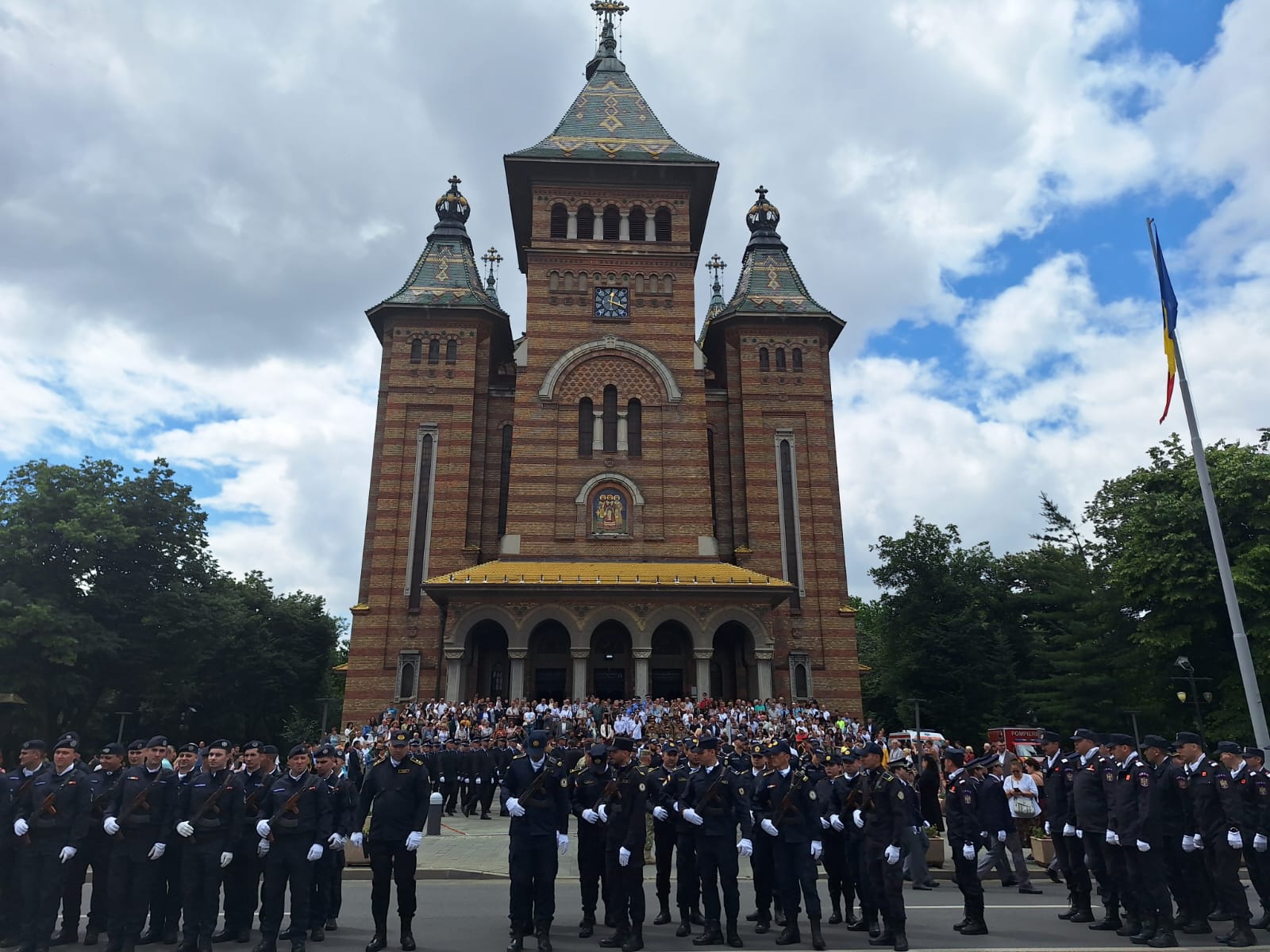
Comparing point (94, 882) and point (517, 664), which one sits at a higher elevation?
point (517, 664)

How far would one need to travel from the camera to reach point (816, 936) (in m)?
8.95

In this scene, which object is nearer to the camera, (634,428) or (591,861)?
(591,861)

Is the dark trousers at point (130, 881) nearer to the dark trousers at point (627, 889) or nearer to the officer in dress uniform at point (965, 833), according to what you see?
the dark trousers at point (627, 889)

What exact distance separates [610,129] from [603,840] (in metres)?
37.2

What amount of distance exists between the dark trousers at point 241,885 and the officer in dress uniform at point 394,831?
113 cm

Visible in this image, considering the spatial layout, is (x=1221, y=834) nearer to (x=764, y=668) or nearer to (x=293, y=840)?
(x=293, y=840)

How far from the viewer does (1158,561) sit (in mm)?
27688

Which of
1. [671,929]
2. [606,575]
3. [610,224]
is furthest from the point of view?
[610,224]

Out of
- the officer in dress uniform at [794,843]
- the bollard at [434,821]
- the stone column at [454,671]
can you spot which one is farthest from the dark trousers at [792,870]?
the stone column at [454,671]

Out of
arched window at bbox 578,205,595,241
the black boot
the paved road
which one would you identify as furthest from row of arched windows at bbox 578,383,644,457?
the black boot

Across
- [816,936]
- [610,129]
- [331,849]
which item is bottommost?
[816,936]

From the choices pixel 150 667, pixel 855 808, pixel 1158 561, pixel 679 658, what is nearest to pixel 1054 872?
pixel 855 808

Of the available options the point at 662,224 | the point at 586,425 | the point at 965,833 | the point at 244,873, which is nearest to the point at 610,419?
the point at 586,425

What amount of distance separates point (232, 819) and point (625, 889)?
4.31 meters
